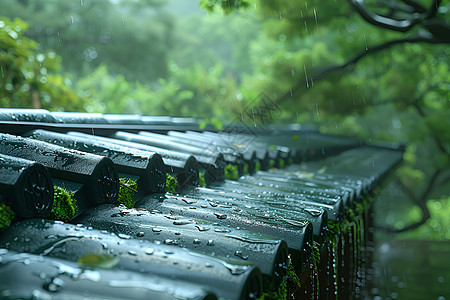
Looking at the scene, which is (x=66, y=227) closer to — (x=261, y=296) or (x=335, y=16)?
(x=261, y=296)

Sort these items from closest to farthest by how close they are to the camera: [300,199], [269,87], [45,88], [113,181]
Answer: [113,181] < [300,199] < [45,88] < [269,87]

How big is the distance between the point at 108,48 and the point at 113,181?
71.9 ft

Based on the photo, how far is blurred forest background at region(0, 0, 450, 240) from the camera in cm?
869

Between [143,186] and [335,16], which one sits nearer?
[143,186]

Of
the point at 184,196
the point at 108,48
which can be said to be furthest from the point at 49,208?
the point at 108,48

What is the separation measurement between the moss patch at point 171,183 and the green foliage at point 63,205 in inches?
32.9

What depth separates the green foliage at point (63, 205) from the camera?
1883mm

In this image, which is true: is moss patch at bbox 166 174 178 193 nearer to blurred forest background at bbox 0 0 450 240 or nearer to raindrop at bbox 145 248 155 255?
raindrop at bbox 145 248 155 255

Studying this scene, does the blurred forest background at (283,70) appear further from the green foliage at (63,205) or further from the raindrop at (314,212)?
the green foliage at (63,205)

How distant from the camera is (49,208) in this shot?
1758 mm

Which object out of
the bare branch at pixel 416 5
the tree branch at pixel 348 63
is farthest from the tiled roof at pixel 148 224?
the tree branch at pixel 348 63

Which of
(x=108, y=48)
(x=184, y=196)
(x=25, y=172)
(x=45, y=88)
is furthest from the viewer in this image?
(x=108, y=48)

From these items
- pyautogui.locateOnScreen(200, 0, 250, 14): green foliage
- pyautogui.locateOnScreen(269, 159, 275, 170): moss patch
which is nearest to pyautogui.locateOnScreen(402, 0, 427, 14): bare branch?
pyautogui.locateOnScreen(200, 0, 250, 14): green foliage

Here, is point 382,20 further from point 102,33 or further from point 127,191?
point 102,33
